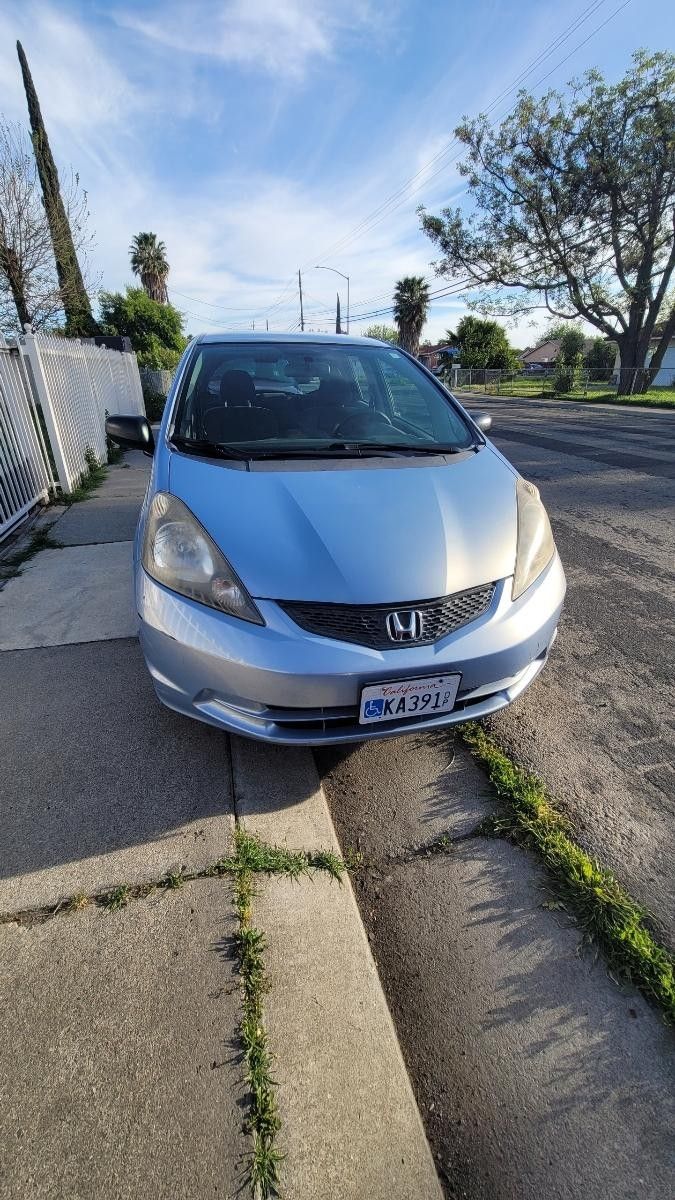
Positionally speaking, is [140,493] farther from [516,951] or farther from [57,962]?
[516,951]

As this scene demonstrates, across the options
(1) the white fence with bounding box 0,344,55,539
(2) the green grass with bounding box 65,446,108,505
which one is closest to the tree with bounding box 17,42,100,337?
(2) the green grass with bounding box 65,446,108,505

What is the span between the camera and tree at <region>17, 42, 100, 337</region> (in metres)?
13.9

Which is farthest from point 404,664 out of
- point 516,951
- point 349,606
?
point 516,951

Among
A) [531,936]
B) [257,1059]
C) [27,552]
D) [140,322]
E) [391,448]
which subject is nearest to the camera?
[257,1059]

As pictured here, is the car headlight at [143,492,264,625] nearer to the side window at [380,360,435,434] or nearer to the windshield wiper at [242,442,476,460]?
Answer: the windshield wiper at [242,442,476,460]

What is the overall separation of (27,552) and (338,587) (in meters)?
3.88

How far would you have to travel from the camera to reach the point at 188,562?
190cm

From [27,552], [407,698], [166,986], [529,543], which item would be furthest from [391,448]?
[27,552]

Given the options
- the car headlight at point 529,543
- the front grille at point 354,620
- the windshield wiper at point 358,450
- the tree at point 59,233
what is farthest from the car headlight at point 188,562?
the tree at point 59,233

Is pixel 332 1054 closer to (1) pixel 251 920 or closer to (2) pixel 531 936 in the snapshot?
(1) pixel 251 920

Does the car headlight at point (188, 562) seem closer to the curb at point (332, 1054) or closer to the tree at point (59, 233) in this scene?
the curb at point (332, 1054)

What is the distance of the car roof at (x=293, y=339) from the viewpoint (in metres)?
3.31

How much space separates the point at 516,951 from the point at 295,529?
1418 mm

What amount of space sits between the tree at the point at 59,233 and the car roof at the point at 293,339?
13.8 metres
